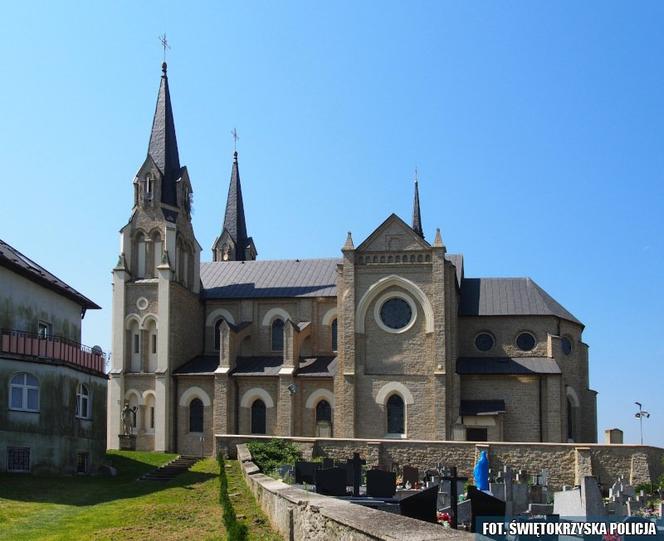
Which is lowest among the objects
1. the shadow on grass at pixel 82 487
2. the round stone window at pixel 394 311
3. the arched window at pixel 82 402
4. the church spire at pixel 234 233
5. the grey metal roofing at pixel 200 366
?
the shadow on grass at pixel 82 487

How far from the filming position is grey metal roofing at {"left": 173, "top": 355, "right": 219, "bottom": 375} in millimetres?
47438

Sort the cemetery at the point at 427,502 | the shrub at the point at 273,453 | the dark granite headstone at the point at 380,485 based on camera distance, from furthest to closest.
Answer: the shrub at the point at 273,453
the dark granite headstone at the point at 380,485
the cemetery at the point at 427,502

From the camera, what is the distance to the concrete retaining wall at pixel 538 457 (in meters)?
32.4

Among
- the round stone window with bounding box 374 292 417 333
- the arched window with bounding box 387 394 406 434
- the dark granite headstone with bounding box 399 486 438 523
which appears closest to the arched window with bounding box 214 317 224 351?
the round stone window with bounding box 374 292 417 333

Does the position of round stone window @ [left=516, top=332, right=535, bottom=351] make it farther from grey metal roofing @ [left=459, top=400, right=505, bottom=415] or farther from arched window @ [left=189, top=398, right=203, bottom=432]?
arched window @ [left=189, top=398, right=203, bottom=432]

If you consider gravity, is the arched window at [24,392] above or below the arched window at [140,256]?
below

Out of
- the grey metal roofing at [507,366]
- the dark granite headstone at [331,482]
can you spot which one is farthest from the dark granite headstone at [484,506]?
the grey metal roofing at [507,366]

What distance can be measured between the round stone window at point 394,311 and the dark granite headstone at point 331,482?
23957 millimetres

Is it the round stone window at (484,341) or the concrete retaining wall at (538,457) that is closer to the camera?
the concrete retaining wall at (538,457)

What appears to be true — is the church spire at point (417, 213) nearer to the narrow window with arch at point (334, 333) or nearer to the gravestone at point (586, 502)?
the narrow window with arch at point (334, 333)

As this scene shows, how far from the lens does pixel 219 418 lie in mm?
45844

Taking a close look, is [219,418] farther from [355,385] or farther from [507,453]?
[507,453]

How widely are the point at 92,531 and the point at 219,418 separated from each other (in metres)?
27.4

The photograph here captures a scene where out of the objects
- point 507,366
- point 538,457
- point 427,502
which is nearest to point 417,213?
point 507,366
